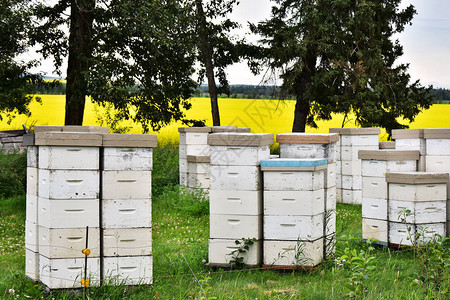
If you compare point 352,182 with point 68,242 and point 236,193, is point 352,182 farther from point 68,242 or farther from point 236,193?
point 68,242

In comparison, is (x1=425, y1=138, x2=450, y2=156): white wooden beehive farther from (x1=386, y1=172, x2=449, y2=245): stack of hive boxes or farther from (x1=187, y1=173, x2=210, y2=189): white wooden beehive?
(x1=187, y1=173, x2=210, y2=189): white wooden beehive

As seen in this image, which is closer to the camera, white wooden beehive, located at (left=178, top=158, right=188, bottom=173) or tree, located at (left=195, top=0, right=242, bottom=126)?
white wooden beehive, located at (left=178, top=158, right=188, bottom=173)

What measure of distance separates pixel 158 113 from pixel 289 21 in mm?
6176

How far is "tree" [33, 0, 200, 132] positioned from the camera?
1298cm

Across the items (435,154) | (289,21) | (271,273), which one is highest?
(289,21)

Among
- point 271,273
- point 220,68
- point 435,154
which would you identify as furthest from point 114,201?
point 220,68

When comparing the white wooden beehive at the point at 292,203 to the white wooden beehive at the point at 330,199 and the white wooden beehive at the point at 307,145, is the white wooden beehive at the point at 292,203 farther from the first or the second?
the white wooden beehive at the point at 307,145

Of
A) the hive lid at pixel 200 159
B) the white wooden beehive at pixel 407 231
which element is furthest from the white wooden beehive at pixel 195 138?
the white wooden beehive at pixel 407 231

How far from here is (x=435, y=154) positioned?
665cm

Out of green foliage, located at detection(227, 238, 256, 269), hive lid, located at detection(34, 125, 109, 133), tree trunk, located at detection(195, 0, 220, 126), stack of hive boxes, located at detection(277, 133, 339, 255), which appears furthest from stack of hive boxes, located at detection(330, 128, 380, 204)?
tree trunk, located at detection(195, 0, 220, 126)

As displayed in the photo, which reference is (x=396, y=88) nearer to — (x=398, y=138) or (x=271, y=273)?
(x=398, y=138)

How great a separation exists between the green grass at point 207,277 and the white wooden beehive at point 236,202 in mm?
615

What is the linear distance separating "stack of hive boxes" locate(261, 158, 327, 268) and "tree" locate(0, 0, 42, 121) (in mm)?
9794

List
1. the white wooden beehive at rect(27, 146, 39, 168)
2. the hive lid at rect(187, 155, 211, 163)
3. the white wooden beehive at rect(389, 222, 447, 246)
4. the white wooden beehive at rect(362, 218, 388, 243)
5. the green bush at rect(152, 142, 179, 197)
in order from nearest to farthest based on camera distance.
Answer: the white wooden beehive at rect(27, 146, 39, 168) < the white wooden beehive at rect(389, 222, 447, 246) < the white wooden beehive at rect(362, 218, 388, 243) < the hive lid at rect(187, 155, 211, 163) < the green bush at rect(152, 142, 179, 197)
